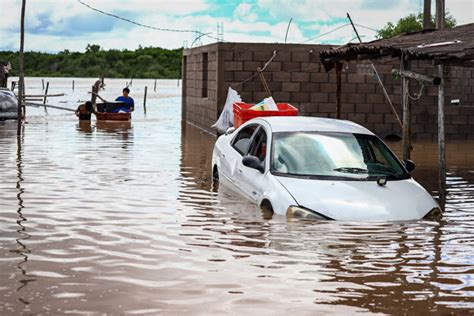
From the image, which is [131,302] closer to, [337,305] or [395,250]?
[337,305]

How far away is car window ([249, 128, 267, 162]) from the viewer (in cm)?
1174

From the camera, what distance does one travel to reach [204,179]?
15.9 meters

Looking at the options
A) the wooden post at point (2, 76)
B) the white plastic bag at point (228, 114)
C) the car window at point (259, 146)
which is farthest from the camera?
the wooden post at point (2, 76)

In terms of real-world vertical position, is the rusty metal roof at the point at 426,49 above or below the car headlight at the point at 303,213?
above

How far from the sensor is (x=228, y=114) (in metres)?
26.3

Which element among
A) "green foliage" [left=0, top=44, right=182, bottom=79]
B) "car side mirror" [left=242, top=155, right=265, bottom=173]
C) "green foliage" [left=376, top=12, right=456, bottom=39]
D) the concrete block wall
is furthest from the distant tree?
"car side mirror" [left=242, top=155, right=265, bottom=173]

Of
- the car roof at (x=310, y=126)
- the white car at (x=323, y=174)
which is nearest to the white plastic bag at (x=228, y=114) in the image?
the white car at (x=323, y=174)

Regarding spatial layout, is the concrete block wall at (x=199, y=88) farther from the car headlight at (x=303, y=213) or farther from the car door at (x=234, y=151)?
the car headlight at (x=303, y=213)

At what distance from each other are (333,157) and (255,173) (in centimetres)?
98

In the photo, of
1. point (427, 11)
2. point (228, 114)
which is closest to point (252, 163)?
point (228, 114)

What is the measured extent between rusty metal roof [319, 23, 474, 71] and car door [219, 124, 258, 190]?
348 centimetres

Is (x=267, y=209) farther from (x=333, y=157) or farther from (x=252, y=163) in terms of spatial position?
(x=333, y=157)

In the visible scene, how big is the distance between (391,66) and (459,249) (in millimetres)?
19071

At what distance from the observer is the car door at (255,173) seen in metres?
11.2
